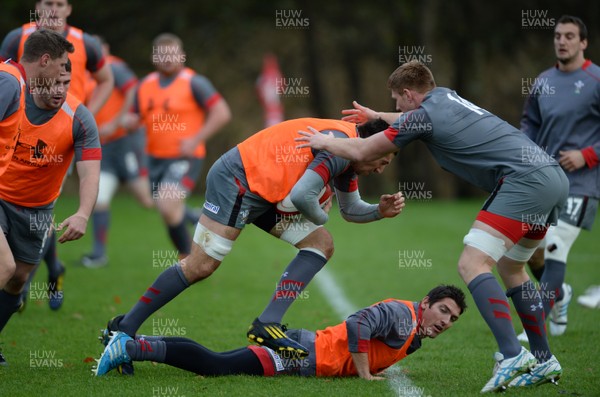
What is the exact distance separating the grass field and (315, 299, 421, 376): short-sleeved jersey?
0.15 m

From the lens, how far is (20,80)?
5105mm

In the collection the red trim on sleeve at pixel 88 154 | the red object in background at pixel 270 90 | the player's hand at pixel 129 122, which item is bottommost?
the red object in background at pixel 270 90

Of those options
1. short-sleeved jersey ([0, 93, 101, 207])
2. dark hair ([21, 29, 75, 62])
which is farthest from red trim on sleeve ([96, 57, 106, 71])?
dark hair ([21, 29, 75, 62])

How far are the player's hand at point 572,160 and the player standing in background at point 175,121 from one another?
466cm

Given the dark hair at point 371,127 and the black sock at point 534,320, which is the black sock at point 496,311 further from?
the dark hair at point 371,127

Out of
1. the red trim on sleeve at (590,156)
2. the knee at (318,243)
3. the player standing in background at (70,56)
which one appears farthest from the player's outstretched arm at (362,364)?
the player standing in background at (70,56)

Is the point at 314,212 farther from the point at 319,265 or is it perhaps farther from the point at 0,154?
the point at 0,154

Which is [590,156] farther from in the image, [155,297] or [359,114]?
[155,297]

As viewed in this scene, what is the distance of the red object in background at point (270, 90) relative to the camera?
24.0m

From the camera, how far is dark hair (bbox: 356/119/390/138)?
5844 mm

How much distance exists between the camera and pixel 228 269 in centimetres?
1130

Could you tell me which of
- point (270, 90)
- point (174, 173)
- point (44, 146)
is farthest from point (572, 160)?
point (270, 90)

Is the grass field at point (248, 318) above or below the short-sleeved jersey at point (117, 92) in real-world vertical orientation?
below

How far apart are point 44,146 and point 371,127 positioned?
222cm
